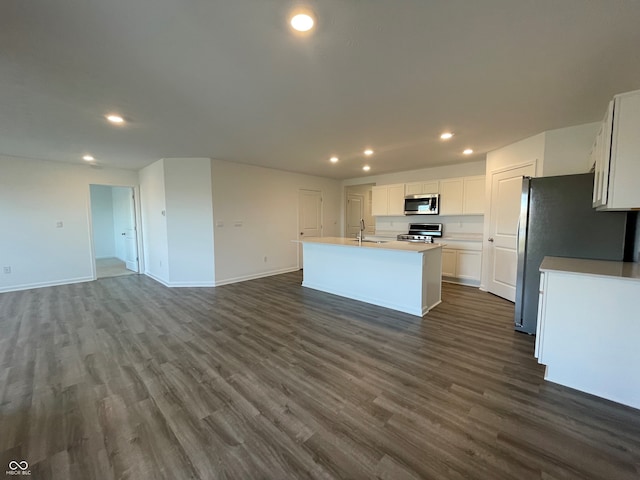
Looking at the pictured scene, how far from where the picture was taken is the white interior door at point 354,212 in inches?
312

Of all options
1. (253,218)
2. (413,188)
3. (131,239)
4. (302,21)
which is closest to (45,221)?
(131,239)

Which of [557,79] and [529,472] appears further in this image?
[557,79]

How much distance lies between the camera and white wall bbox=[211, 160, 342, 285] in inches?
202

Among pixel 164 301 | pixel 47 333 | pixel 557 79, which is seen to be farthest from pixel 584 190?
pixel 47 333

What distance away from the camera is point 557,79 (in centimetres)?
212

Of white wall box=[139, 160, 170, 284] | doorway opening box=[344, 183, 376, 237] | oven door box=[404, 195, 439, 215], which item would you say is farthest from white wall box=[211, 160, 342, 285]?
oven door box=[404, 195, 439, 215]

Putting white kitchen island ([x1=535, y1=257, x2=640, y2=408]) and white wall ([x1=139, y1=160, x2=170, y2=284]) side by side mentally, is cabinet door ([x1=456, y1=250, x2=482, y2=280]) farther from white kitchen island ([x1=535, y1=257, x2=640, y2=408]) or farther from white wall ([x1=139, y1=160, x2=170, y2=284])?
white wall ([x1=139, y1=160, x2=170, y2=284])

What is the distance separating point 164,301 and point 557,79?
5.48 metres

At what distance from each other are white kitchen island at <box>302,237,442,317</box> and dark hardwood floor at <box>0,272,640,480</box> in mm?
401

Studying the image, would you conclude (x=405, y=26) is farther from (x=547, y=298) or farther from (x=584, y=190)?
(x=584, y=190)

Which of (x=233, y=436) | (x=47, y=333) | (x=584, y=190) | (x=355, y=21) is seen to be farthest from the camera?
(x=47, y=333)

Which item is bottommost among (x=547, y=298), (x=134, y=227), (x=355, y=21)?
(x=547, y=298)

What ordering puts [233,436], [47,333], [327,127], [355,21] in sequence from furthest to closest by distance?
[327,127]
[47,333]
[233,436]
[355,21]

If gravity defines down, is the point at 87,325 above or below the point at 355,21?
below
